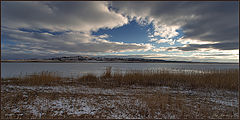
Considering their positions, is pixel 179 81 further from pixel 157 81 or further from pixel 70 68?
pixel 70 68

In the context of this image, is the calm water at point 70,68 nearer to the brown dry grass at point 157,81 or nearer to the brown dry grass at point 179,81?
the brown dry grass at point 157,81

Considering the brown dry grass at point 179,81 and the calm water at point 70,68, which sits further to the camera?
the calm water at point 70,68

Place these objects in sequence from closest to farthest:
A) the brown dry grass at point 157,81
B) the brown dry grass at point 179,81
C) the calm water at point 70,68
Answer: the brown dry grass at point 179,81 → the brown dry grass at point 157,81 → the calm water at point 70,68

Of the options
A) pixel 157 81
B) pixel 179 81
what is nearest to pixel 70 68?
pixel 157 81

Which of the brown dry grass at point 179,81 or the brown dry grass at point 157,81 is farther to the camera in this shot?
the brown dry grass at point 157,81

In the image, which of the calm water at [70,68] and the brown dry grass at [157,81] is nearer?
the brown dry grass at [157,81]

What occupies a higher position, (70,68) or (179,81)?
(179,81)

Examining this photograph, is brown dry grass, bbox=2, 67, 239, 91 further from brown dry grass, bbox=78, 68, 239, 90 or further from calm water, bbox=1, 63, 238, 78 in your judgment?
calm water, bbox=1, 63, 238, 78

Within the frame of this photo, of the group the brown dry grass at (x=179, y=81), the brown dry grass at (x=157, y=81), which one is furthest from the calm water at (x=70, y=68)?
the brown dry grass at (x=179, y=81)

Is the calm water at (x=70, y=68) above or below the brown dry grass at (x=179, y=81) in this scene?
below

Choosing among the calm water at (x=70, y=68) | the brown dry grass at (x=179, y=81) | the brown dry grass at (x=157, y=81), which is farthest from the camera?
the calm water at (x=70, y=68)

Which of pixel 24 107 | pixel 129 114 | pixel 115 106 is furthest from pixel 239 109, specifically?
pixel 24 107

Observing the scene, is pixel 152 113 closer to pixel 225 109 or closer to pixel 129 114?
pixel 129 114

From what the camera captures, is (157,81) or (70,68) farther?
(70,68)
